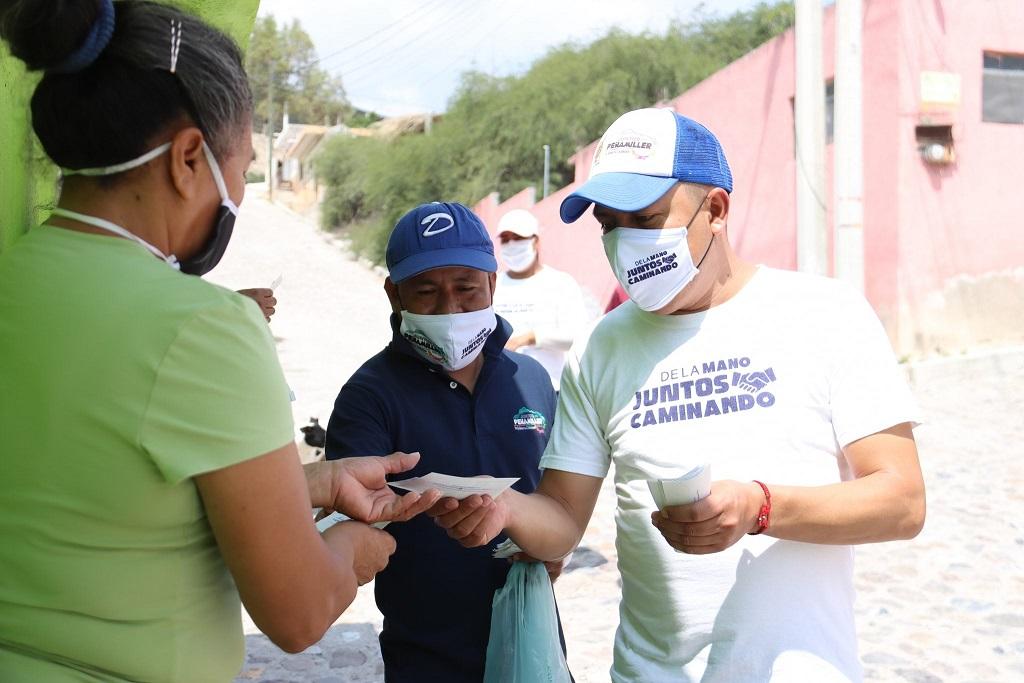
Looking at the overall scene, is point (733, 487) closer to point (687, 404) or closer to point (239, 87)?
point (687, 404)

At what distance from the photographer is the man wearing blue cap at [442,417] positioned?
2.72m

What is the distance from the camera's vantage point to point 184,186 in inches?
63.4

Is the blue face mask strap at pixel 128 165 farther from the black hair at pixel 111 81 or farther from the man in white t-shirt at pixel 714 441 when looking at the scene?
the man in white t-shirt at pixel 714 441

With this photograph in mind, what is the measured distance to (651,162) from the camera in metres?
2.35

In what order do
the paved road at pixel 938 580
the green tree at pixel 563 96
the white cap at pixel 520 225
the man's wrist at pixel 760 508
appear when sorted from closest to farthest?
the man's wrist at pixel 760 508 → the paved road at pixel 938 580 → the white cap at pixel 520 225 → the green tree at pixel 563 96

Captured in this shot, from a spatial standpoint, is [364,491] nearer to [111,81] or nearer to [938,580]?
[111,81]

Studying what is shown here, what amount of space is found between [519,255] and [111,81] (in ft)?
16.3

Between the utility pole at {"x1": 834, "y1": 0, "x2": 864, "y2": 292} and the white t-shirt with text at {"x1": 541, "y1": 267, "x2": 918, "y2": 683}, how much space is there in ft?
23.5

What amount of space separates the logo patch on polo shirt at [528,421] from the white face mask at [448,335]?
0.70ft

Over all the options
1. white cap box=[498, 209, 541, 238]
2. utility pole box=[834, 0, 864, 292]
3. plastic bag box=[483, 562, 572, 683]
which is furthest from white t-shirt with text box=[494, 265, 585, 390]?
utility pole box=[834, 0, 864, 292]

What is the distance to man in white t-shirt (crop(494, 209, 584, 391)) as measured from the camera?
6.04 meters

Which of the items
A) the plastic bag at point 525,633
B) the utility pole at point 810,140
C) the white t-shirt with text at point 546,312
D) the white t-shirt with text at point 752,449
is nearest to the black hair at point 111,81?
the white t-shirt with text at point 752,449

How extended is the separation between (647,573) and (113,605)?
121cm

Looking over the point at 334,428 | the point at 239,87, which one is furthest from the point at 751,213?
the point at 239,87
